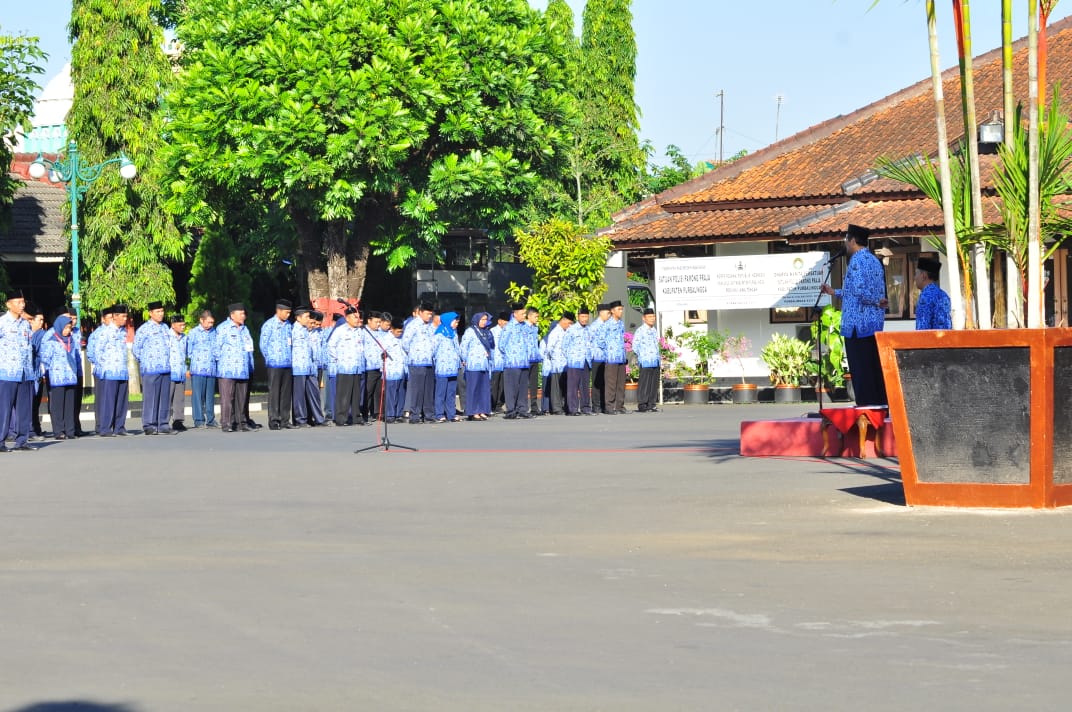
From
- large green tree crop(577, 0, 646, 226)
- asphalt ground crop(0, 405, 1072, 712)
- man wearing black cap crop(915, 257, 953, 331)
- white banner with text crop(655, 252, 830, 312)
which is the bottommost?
asphalt ground crop(0, 405, 1072, 712)

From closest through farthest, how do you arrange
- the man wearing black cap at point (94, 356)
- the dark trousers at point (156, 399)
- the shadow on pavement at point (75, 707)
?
the shadow on pavement at point (75, 707) → the man wearing black cap at point (94, 356) → the dark trousers at point (156, 399)

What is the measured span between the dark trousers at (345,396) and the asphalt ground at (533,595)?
1146cm

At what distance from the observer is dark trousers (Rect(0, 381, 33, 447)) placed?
68.8ft

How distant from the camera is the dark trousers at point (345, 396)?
88.6 feet

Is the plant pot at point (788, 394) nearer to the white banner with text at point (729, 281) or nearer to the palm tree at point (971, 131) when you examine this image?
the white banner with text at point (729, 281)

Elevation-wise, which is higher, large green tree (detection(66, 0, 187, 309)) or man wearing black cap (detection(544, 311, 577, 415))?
large green tree (detection(66, 0, 187, 309))

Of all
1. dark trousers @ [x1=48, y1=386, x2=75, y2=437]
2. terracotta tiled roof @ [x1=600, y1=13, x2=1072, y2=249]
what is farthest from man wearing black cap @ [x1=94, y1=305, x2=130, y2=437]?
terracotta tiled roof @ [x1=600, y1=13, x2=1072, y2=249]

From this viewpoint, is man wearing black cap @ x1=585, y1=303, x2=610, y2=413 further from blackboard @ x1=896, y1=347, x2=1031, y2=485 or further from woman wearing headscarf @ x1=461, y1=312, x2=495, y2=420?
blackboard @ x1=896, y1=347, x2=1031, y2=485

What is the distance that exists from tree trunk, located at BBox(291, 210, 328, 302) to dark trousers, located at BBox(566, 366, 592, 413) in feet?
37.5

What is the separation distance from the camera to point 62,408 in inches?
933

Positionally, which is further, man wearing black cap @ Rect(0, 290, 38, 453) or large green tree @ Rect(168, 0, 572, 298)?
large green tree @ Rect(168, 0, 572, 298)

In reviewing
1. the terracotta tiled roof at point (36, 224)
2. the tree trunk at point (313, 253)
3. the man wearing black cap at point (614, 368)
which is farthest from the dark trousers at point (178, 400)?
the terracotta tiled roof at point (36, 224)

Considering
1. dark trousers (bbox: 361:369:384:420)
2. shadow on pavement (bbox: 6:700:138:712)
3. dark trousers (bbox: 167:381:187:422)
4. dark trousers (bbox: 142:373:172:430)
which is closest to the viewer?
shadow on pavement (bbox: 6:700:138:712)

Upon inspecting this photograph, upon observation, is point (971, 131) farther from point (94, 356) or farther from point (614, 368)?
point (614, 368)
